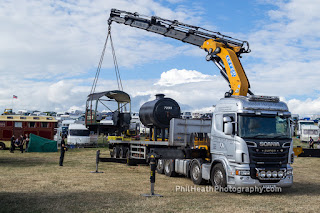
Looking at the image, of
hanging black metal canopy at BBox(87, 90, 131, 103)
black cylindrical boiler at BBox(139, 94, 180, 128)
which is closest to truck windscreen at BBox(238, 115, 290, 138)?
black cylindrical boiler at BBox(139, 94, 180, 128)

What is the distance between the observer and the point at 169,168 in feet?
59.7

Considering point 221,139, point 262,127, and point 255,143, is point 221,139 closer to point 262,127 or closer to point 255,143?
point 255,143

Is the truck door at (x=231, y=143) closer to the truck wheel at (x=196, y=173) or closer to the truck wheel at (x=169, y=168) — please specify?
the truck wheel at (x=196, y=173)

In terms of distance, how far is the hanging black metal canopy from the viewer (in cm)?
2902

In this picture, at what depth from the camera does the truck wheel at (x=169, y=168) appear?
17.8 m

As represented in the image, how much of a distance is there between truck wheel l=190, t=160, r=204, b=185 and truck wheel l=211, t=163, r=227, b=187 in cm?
94

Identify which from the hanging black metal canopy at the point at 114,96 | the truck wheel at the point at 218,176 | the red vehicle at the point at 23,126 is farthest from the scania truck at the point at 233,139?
the red vehicle at the point at 23,126

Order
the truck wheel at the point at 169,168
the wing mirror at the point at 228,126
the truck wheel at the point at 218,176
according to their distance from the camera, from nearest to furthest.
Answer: the wing mirror at the point at 228,126 < the truck wheel at the point at 218,176 < the truck wheel at the point at 169,168

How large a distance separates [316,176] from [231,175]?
884 centimetres

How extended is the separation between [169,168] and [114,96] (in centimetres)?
1321

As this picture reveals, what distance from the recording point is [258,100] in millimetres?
13500

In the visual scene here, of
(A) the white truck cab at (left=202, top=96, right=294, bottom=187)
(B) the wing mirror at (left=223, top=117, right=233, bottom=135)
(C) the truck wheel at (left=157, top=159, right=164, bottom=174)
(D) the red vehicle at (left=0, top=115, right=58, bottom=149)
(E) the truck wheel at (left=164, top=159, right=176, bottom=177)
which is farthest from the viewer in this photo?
(D) the red vehicle at (left=0, top=115, right=58, bottom=149)

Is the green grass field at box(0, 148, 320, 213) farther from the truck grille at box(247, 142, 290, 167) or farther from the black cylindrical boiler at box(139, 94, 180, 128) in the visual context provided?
the black cylindrical boiler at box(139, 94, 180, 128)

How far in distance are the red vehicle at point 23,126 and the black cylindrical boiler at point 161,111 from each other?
21875 mm
